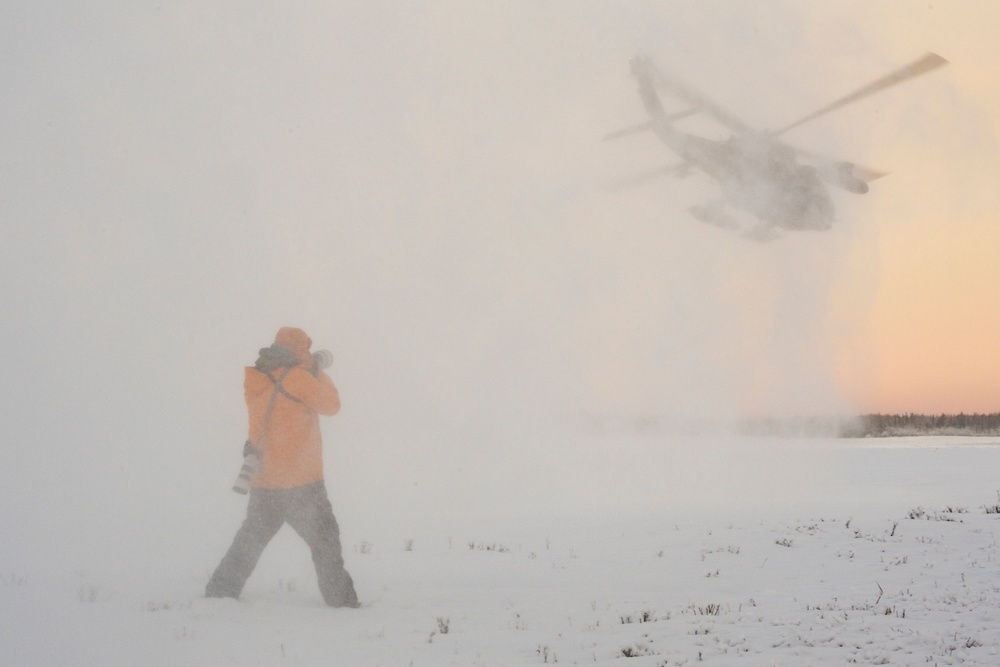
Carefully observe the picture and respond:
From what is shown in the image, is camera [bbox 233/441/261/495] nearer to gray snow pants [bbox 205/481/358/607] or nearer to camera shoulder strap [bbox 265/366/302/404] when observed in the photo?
gray snow pants [bbox 205/481/358/607]

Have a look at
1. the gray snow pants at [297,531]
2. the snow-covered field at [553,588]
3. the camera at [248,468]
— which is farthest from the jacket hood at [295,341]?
the snow-covered field at [553,588]

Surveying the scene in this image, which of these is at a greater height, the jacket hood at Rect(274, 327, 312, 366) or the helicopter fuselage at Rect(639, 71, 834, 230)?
the helicopter fuselage at Rect(639, 71, 834, 230)

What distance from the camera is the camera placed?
589 centimetres

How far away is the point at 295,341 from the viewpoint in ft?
20.1

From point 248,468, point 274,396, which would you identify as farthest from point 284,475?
point 274,396

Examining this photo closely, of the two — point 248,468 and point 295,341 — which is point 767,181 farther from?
point 248,468

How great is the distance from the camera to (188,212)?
96.8ft

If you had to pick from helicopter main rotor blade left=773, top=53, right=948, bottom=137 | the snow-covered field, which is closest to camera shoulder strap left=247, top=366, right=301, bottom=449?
the snow-covered field

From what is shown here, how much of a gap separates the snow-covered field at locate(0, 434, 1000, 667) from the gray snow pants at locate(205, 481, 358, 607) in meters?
0.18

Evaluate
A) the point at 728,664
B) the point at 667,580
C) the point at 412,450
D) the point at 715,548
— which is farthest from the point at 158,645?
the point at 412,450

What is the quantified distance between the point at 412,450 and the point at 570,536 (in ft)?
46.1

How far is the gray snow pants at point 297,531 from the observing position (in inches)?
236

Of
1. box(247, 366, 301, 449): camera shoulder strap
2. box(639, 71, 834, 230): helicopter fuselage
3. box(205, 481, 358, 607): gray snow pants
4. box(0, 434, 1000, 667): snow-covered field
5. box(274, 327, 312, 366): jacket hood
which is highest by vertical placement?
box(639, 71, 834, 230): helicopter fuselage

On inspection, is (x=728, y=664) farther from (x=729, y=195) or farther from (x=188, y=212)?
(x=188, y=212)
